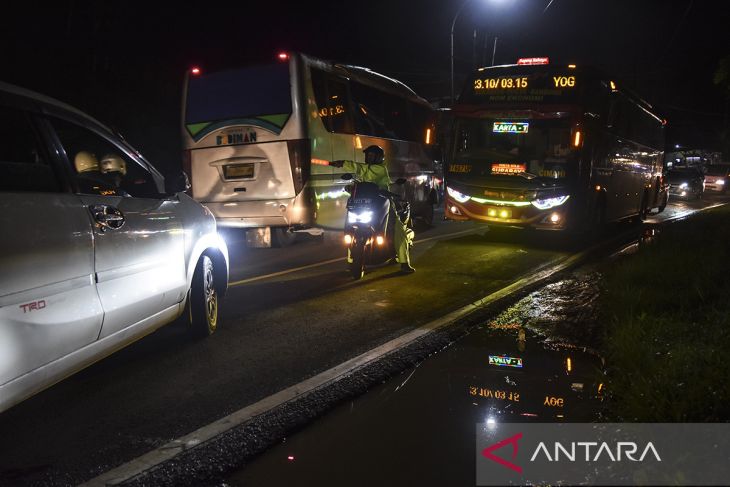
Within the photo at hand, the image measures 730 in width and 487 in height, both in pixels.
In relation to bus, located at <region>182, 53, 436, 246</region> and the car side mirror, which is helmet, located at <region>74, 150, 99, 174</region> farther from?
bus, located at <region>182, 53, 436, 246</region>

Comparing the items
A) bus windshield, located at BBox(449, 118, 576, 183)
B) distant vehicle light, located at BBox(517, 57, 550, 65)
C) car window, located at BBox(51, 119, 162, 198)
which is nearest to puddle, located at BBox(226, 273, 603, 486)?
car window, located at BBox(51, 119, 162, 198)

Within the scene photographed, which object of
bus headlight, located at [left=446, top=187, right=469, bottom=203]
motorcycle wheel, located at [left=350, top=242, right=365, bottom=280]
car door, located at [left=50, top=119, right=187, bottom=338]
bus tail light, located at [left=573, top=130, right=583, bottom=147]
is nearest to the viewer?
car door, located at [left=50, top=119, right=187, bottom=338]

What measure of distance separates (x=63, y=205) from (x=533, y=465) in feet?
9.52

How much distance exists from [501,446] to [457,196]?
905cm

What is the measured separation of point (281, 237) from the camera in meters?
11.5

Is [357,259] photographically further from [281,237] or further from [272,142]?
[281,237]

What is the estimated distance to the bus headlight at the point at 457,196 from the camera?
12004 millimetres

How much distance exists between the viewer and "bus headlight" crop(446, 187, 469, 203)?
39.4 ft

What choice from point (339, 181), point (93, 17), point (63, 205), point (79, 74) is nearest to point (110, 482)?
point (63, 205)

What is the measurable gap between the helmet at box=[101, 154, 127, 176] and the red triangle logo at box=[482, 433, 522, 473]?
3380 mm

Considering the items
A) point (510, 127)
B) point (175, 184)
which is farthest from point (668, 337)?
point (510, 127)

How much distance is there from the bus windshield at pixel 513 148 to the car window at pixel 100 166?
26.7 feet

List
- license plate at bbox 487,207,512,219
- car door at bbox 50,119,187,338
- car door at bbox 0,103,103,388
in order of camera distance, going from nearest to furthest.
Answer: car door at bbox 0,103,103,388, car door at bbox 50,119,187,338, license plate at bbox 487,207,512,219

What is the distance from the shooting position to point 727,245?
956 centimetres
